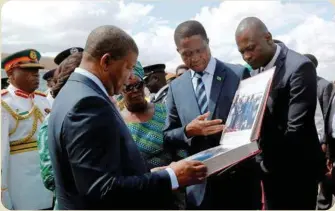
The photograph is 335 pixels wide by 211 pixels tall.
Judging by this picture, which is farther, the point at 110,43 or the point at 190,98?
the point at 190,98

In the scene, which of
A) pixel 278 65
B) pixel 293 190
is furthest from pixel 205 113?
pixel 293 190

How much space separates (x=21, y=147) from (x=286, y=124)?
2493 mm

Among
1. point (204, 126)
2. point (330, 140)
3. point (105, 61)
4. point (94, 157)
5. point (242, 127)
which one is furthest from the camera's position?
point (330, 140)

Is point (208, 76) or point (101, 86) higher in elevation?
point (101, 86)

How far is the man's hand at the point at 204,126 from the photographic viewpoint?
251 cm

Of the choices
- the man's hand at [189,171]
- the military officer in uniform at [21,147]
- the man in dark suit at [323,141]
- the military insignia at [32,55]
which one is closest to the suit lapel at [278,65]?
the man's hand at [189,171]

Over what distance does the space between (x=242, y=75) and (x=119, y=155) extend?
138 cm

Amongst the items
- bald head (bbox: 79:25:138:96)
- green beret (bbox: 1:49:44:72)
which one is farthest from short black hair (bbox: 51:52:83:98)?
green beret (bbox: 1:49:44:72)

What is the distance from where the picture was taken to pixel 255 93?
7.61ft

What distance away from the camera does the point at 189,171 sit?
193cm

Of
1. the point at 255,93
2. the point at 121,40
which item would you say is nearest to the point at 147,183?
the point at 121,40

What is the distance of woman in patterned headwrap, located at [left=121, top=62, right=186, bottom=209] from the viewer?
9.67ft

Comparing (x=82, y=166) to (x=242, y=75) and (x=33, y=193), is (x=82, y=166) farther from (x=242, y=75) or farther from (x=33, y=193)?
(x=33, y=193)

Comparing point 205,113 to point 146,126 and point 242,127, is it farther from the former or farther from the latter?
point 146,126
